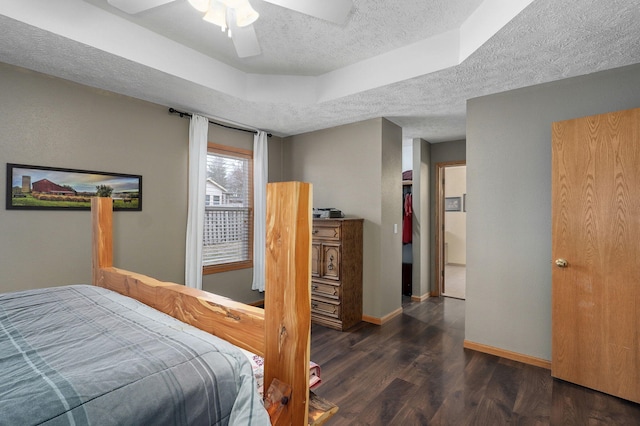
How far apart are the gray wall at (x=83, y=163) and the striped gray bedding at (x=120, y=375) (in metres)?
1.71

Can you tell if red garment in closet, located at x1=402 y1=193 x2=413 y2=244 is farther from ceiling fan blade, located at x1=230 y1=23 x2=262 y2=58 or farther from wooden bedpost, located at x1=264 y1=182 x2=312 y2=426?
wooden bedpost, located at x1=264 y1=182 x2=312 y2=426

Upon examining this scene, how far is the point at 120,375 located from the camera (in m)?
0.78

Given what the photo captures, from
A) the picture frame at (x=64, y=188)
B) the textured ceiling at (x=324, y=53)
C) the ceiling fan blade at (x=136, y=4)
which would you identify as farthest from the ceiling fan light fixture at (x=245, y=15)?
the picture frame at (x=64, y=188)

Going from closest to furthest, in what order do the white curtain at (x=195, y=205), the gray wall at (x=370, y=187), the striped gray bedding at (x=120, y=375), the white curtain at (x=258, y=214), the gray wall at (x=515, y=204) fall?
the striped gray bedding at (x=120, y=375) < the gray wall at (x=515, y=204) < the white curtain at (x=195, y=205) < the gray wall at (x=370, y=187) < the white curtain at (x=258, y=214)

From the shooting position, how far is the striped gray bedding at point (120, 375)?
69 cm

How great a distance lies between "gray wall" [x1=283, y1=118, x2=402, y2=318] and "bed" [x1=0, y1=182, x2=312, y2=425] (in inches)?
109

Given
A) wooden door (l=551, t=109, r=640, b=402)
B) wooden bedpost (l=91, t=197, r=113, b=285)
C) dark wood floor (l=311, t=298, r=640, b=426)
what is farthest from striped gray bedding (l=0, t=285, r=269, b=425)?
wooden door (l=551, t=109, r=640, b=402)

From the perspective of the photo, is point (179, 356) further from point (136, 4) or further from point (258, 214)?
point (258, 214)

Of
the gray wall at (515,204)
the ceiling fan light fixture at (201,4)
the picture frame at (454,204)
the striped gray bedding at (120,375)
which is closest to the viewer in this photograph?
the striped gray bedding at (120,375)

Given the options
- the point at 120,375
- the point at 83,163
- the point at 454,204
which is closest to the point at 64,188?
the point at 83,163

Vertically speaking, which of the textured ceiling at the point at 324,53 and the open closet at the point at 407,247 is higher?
the textured ceiling at the point at 324,53

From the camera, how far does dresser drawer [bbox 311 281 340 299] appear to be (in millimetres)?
3568

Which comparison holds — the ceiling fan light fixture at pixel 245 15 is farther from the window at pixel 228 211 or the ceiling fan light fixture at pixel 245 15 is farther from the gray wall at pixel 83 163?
the window at pixel 228 211

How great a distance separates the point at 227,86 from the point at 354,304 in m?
2.77
